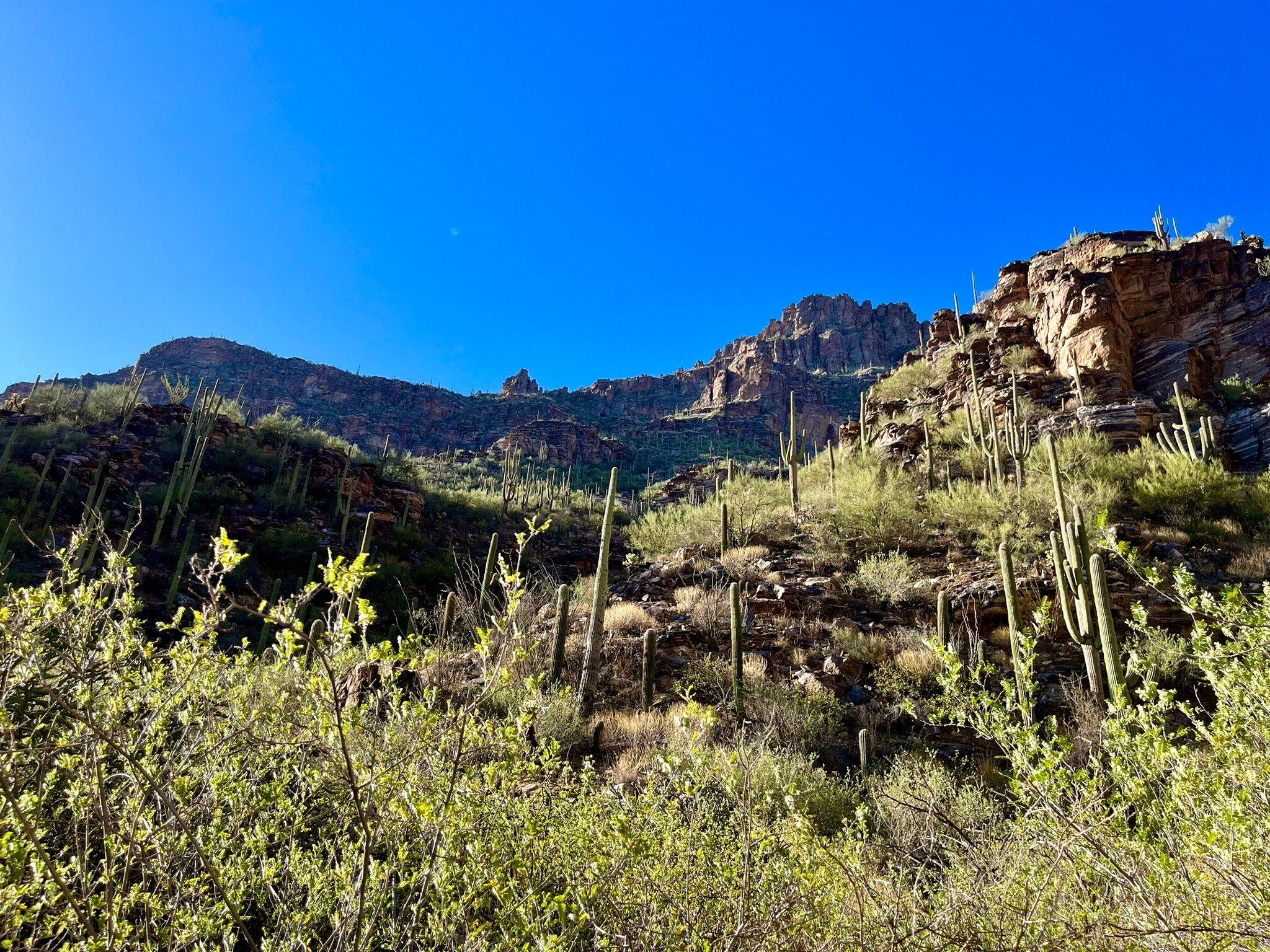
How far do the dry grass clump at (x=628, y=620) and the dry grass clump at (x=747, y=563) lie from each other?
6.88 feet

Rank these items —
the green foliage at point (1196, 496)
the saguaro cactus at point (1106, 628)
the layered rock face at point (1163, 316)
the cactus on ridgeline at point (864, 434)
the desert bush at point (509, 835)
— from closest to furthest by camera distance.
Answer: the desert bush at point (509, 835) < the saguaro cactus at point (1106, 628) < the green foliage at point (1196, 496) < the layered rock face at point (1163, 316) < the cactus on ridgeline at point (864, 434)

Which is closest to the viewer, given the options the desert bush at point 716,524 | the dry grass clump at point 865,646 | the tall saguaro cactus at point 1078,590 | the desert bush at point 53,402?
the tall saguaro cactus at point 1078,590

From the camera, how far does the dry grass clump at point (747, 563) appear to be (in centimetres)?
1204

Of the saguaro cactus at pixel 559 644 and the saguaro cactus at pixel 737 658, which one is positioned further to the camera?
the saguaro cactus at pixel 559 644

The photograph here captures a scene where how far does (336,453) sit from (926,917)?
25.5 m

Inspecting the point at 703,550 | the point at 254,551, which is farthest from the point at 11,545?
the point at 703,550

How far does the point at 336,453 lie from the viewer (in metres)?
24.4

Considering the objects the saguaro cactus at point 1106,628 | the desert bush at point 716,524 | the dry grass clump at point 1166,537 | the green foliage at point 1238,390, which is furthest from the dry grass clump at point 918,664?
the green foliage at point 1238,390

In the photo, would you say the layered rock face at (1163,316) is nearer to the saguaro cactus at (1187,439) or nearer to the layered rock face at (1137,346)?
the layered rock face at (1137,346)

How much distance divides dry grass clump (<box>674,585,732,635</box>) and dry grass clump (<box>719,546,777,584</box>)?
0.75 meters

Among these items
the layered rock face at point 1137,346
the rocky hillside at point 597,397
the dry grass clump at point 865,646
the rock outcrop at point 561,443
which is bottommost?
the dry grass clump at point 865,646

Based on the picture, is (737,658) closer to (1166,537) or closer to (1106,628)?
(1106,628)

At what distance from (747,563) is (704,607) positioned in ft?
8.07

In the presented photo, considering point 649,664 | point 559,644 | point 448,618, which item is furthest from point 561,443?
point 649,664
